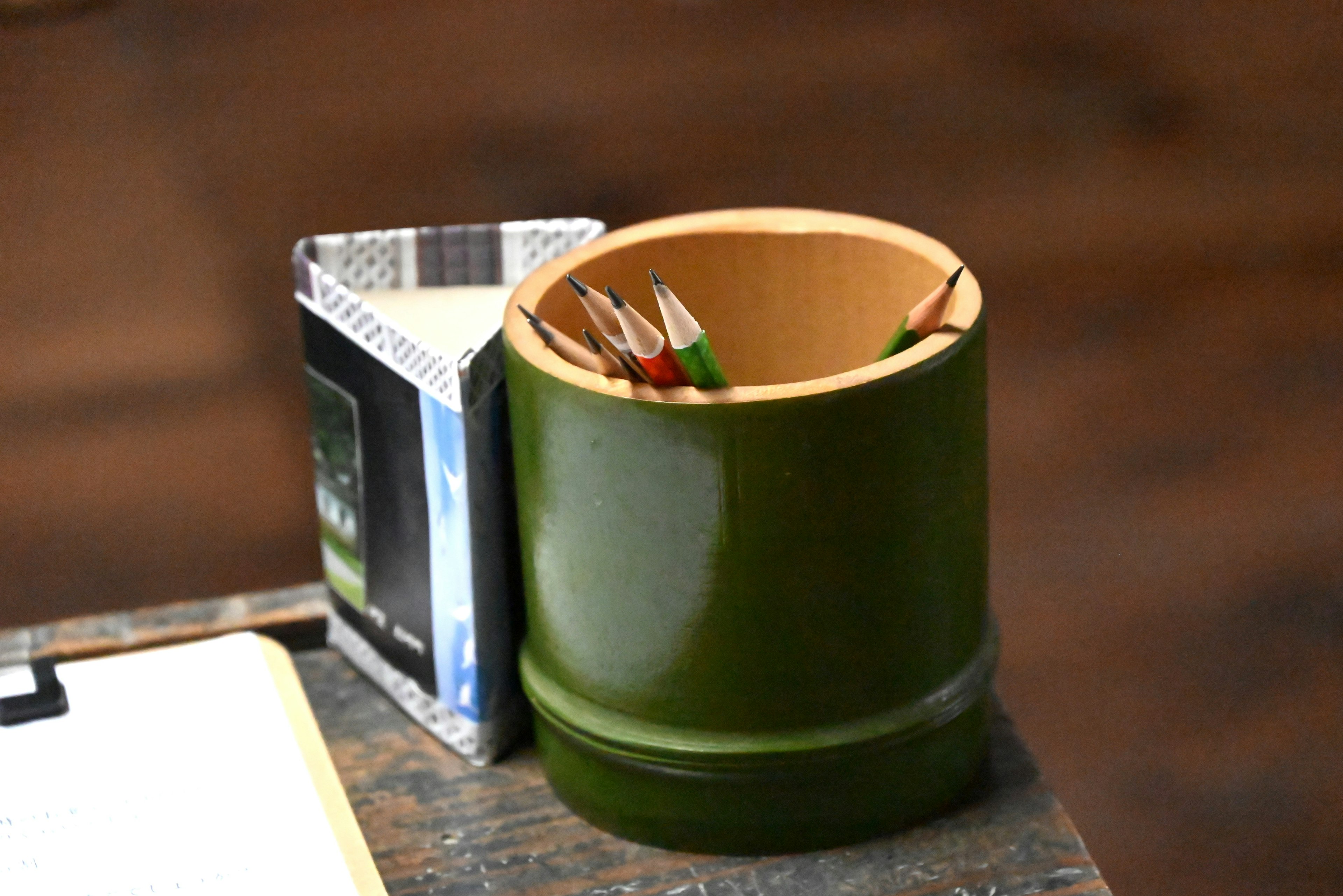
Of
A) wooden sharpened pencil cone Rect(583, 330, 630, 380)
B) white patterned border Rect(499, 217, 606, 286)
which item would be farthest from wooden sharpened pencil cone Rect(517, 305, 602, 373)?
white patterned border Rect(499, 217, 606, 286)

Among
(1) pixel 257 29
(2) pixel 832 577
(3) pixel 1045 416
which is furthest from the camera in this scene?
(3) pixel 1045 416

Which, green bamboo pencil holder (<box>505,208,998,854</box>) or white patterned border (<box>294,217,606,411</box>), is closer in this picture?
green bamboo pencil holder (<box>505,208,998,854</box>)

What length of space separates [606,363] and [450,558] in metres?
0.12

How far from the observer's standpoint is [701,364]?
471 mm

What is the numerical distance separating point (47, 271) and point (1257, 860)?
2.37 feet

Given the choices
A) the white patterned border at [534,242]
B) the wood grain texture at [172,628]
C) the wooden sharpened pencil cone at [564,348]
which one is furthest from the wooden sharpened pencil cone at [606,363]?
the wood grain texture at [172,628]

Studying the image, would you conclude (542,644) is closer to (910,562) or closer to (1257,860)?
(910,562)

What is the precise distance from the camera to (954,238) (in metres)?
0.73

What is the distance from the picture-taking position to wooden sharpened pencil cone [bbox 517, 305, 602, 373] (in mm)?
494

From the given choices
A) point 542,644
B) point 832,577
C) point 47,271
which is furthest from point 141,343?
point 832,577

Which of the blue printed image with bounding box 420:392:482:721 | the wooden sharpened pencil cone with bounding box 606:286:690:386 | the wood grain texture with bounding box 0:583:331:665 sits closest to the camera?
the wooden sharpened pencil cone with bounding box 606:286:690:386

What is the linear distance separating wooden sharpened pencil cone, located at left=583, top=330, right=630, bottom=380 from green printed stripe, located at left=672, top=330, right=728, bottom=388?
0.09ft

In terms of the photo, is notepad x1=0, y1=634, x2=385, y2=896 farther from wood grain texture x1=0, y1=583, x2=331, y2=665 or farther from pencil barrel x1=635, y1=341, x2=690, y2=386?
pencil barrel x1=635, y1=341, x2=690, y2=386

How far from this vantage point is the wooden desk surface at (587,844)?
521mm
